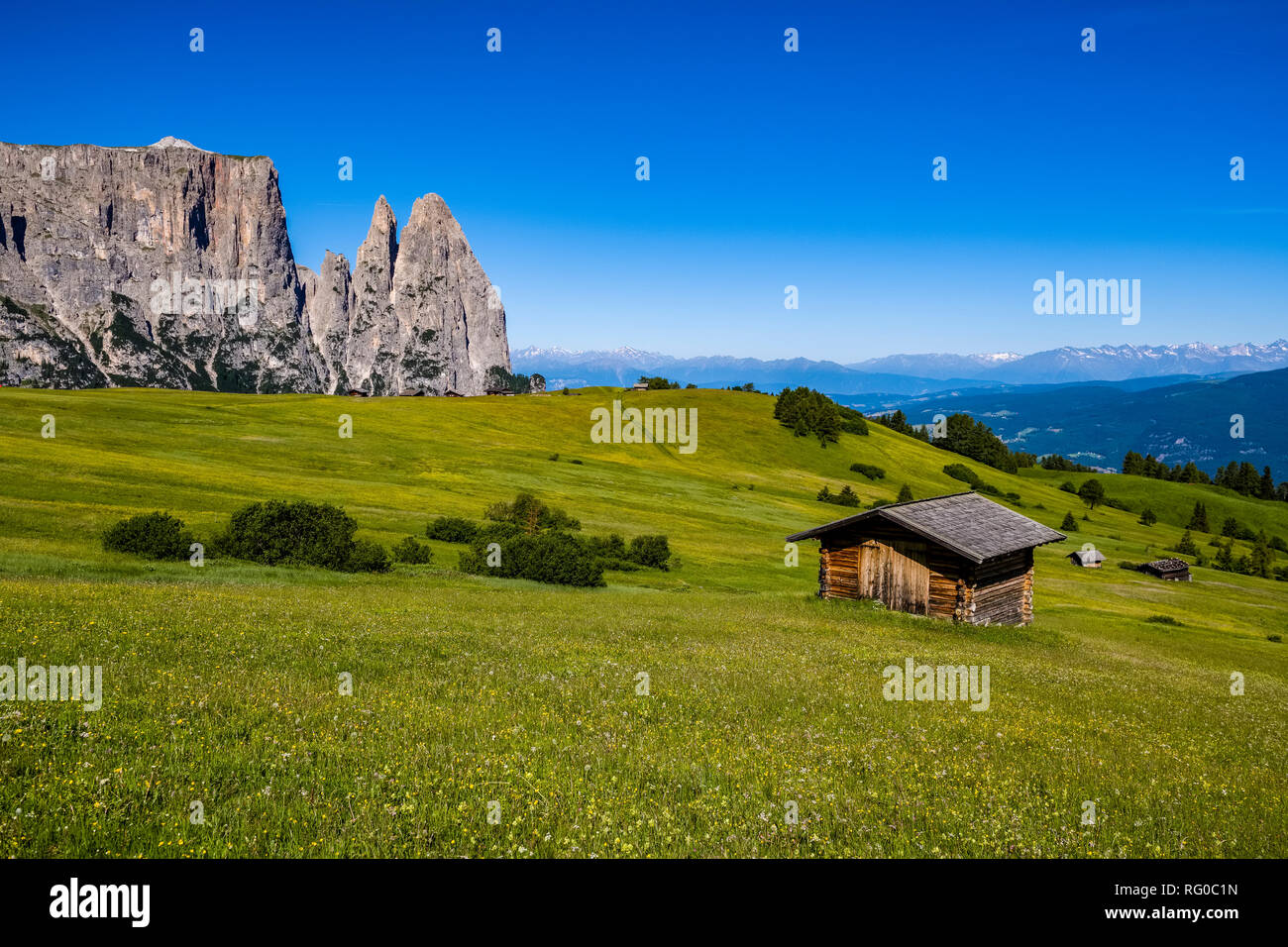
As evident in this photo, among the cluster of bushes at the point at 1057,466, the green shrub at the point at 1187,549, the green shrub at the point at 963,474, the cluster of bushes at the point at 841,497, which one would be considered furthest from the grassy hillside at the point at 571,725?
the cluster of bushes at the point at 1057,466

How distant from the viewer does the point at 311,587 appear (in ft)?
95.8

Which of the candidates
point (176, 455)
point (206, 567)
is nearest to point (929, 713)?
point (206, 567)

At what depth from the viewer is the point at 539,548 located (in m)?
A: 41.8

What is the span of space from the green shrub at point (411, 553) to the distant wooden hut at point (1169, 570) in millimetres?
79599

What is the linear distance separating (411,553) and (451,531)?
7654 millimetres

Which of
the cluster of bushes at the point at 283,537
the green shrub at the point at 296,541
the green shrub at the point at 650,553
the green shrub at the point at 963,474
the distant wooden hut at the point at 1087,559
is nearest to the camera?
the cluster of bushes at the point at 283,537

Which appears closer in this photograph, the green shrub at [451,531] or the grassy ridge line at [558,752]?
the grassy ridge line at [558,752]

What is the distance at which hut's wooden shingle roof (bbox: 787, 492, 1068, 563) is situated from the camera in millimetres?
34509

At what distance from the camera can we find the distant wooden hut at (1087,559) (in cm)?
8225

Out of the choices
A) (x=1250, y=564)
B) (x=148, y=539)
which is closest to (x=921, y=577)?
(x=148, y=539)

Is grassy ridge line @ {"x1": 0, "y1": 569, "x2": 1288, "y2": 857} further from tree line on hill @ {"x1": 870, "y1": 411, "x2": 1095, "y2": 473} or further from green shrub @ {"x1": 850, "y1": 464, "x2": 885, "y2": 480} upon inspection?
tree line on hill @ {"x1": 870, "y1": 411, "x2": 1095, "y2": 473}

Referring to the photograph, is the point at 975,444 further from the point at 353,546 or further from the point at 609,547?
the point at 353,546

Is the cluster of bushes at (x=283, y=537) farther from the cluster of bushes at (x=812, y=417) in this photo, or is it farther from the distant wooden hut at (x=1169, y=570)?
the cluster of bushes at (x=812, y=417)
